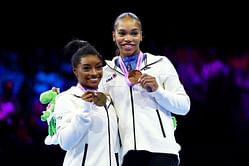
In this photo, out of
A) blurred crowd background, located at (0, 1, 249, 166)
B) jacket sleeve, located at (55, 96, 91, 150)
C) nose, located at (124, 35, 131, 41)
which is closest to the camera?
jacket sleeve, located at (55, 96, 91, 150)

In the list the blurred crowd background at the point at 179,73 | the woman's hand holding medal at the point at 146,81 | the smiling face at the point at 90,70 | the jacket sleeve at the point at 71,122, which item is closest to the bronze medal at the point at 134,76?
the woman's hand holding medal at the point at 146,81

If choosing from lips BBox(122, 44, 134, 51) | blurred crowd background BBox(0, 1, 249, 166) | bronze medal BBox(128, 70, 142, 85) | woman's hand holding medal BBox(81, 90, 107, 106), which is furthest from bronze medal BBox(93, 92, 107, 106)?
blurred crowd background BBox(0, 1, 249, 166)

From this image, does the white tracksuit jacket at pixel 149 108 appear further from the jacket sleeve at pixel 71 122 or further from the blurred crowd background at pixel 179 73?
the blurred crowd background at pixel 179 73

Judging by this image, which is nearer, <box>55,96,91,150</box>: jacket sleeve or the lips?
<box>55,96,91,150</box>: jacket sleeve

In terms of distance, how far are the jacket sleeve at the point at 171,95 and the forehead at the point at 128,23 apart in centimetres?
22

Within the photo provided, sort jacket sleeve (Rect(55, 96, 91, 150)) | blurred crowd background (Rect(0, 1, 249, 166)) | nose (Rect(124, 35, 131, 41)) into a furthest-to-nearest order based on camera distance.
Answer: blurred crowd background (Rect(0, 1, 249, 166)) → nose (Rect(124, 35, 131, 41)) → jacket sleeve (Rect(55, 96, 91, 150))

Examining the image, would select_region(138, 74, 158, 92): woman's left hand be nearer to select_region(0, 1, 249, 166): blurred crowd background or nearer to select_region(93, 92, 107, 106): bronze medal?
select_region(93, 92, 107, 106): bronze medal

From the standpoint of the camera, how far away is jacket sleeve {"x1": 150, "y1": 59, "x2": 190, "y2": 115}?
8.29 ft

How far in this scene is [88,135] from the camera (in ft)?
8.08

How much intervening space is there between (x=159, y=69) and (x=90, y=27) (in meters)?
2.54

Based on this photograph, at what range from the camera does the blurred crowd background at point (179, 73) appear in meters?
5.03

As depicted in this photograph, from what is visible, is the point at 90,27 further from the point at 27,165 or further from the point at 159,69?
the point at 159,69

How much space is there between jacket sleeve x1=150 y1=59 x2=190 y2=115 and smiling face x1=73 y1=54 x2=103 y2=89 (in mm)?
245

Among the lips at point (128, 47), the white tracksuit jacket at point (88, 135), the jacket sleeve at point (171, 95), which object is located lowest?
the white tracksuit jacket at point (88, 135)
